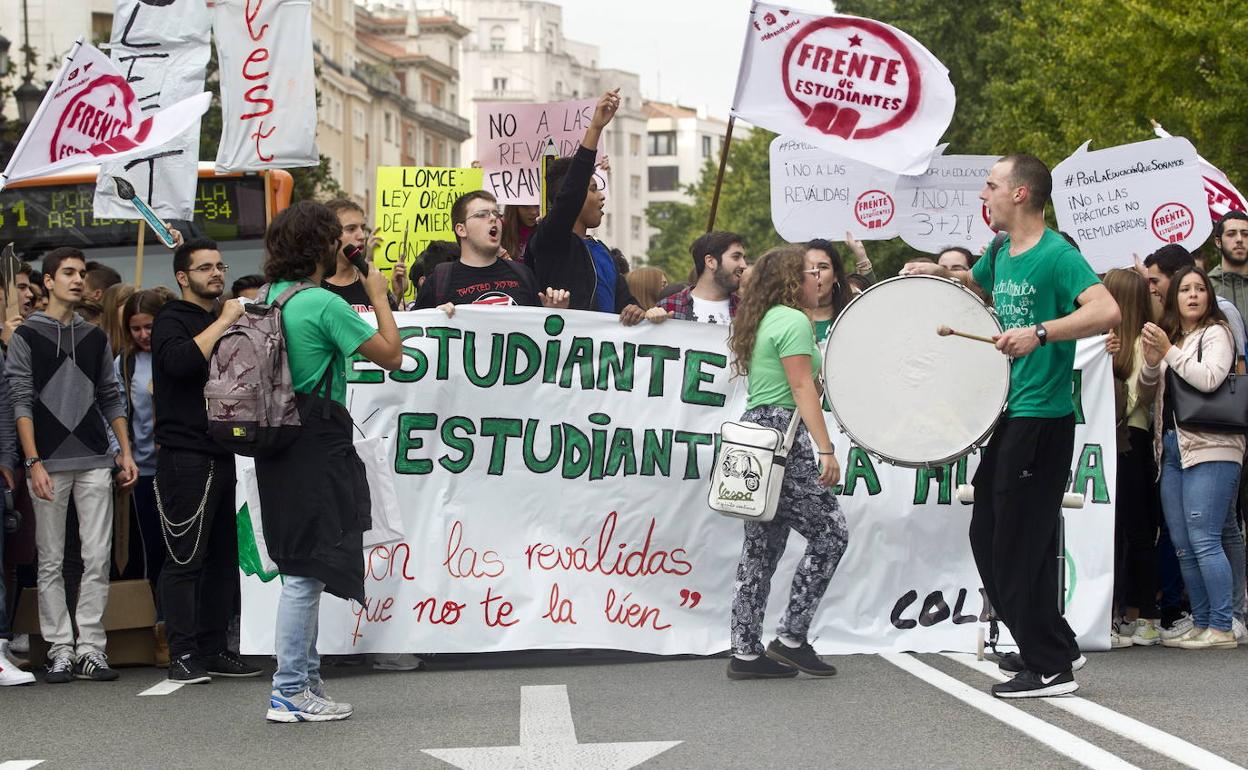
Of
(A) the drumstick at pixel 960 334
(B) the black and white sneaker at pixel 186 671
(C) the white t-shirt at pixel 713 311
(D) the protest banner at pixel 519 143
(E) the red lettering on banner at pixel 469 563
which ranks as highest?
(D) the protest banner at pixel 519 143

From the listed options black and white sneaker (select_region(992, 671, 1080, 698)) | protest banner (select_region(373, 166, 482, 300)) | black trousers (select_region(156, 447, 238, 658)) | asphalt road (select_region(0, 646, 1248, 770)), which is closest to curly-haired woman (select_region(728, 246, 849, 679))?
asphalt road (select_region(0, 646, 1248, 770))

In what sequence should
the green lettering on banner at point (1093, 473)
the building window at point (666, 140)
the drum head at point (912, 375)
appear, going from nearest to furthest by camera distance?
1. the drum head at point (912, 375)
2. the green lettering on banner at point (1093, 473)
3. the building window at point (666, 140)

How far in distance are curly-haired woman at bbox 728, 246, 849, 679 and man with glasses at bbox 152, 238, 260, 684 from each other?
90.0 inches

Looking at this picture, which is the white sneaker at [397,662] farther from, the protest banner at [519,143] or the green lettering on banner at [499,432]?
the protest banner at [519,143]

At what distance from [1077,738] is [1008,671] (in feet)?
6.17

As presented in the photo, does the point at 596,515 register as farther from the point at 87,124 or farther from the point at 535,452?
the point at 87,124

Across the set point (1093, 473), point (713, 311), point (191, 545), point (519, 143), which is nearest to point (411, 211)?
point (519, 143)

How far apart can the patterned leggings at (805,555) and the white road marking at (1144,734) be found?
1.34 meters

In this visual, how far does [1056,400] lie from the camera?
752 cm

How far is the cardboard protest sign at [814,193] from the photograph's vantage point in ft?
44.0

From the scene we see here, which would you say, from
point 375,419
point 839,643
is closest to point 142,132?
point 375,419

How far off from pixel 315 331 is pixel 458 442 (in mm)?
2102

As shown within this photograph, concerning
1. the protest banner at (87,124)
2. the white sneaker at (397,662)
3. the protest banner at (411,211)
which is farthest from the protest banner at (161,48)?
the white sneaker at (397,662)

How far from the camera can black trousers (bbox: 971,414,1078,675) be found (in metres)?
7.47
